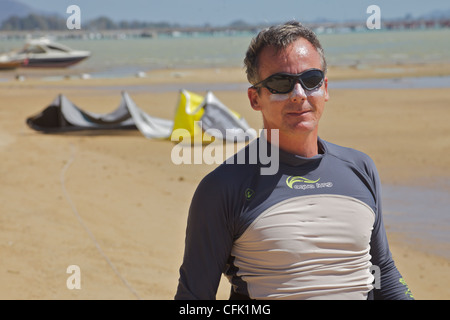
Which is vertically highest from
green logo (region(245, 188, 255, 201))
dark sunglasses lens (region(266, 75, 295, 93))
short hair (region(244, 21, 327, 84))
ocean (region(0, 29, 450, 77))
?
short hair (region(244, 21, 327, 84))

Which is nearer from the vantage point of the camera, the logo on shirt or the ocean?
the logo on shirt

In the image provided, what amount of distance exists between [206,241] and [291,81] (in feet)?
2.00

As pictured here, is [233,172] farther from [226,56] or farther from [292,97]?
[226,56]

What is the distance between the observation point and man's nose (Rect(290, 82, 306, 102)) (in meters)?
2.04

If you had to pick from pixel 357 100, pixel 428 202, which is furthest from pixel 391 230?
pixel 357 100

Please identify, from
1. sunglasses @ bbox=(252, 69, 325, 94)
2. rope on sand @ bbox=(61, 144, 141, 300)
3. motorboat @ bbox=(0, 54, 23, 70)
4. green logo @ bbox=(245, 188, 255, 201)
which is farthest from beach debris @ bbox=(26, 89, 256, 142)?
motorboat @ bbox=(0, 54, 23, 70)

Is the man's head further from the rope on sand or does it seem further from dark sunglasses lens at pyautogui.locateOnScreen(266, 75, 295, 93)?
the rope on sand

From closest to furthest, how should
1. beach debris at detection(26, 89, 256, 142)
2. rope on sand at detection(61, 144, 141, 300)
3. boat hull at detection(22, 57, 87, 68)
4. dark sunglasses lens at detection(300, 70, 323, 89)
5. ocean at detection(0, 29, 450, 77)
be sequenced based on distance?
dark sunglasses lens at detection(300, 70, 323, 89)
rope on sand at detection(61, 144, 141, 300)
beach debris at detection(26, 89, 256, 142)
boat hull at detection(22, 57, 87, 68)
ocean at detection(0, 29, 450, 77)

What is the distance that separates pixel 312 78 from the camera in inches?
81.1

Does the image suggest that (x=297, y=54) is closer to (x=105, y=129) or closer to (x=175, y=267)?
(x=175, y=267)

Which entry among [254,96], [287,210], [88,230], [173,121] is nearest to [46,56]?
[173,121]

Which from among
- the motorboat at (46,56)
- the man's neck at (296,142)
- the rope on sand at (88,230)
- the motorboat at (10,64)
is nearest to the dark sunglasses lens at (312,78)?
the man's neck at (296,142)

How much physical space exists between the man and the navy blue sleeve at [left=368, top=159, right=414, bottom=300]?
0.04 m

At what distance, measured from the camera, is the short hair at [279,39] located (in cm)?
201
